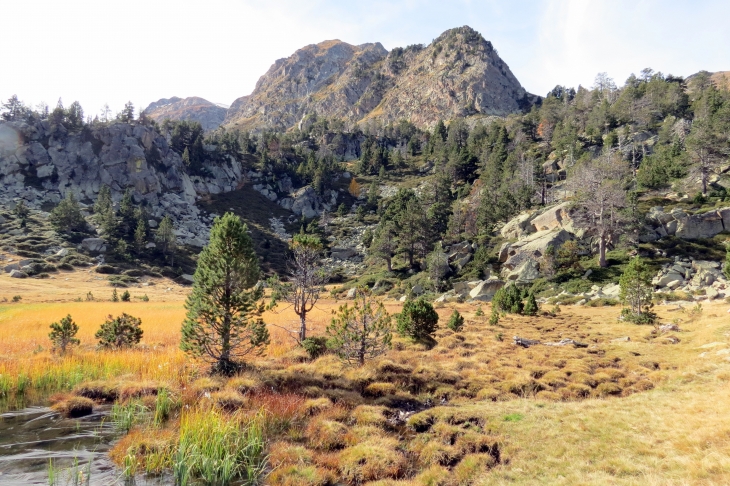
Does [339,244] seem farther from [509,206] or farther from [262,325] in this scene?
[262,325]

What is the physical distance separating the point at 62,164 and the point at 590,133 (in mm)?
154877

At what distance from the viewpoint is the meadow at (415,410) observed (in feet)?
27.7

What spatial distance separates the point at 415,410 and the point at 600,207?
181 feet

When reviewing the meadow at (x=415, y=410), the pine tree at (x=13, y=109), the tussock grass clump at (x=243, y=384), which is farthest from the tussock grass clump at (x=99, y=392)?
the pine tree at (x=13, y=109)

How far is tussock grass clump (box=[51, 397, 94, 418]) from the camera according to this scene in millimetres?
11031

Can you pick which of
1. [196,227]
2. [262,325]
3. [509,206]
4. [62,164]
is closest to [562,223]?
[509,206]

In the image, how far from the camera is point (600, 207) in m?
54.1

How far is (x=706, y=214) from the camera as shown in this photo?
169 ft

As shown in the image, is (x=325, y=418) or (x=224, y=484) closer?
(x=224, y=484)

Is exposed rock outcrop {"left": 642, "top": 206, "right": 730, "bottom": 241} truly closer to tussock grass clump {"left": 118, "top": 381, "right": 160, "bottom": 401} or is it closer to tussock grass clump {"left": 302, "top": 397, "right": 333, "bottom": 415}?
tussock grass clump {"left": 302, "top": 397, "right": 333, "bottom": 415}

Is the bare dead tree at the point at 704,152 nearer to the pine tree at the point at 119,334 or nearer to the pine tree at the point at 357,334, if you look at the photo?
the pine tree at the point at 357,334

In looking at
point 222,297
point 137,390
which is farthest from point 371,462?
point 137,390

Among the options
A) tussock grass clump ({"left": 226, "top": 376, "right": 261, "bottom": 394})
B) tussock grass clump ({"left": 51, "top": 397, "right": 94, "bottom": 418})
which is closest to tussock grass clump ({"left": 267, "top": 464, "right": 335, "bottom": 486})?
tussock grass clump ({"left": 226, "top": 376, "right": 261, "bottom": 394})

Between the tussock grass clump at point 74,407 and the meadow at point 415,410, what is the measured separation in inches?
5.3
